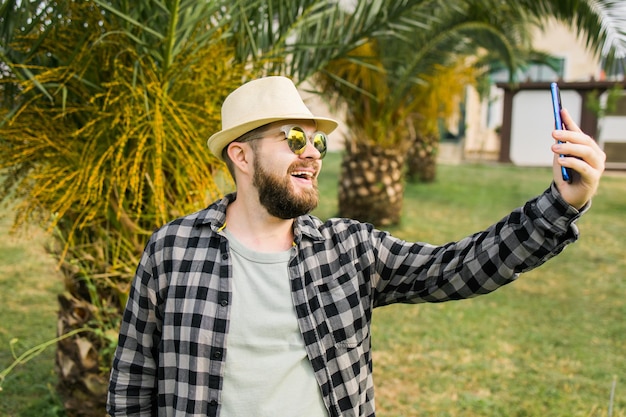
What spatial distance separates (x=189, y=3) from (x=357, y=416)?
186 cm

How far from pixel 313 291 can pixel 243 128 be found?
53 cm

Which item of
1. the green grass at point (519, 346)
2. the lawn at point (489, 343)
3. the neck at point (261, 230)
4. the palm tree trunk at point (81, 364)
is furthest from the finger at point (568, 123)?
the green grass at point (519, 346)

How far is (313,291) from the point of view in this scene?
1.85m

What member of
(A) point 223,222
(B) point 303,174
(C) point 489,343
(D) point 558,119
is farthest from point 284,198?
(C) point 489,343

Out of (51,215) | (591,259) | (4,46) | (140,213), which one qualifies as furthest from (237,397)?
(591,259)

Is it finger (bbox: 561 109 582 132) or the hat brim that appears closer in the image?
finger (bbox: 561 109 582 132)

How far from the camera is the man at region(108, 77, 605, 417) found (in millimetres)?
1787

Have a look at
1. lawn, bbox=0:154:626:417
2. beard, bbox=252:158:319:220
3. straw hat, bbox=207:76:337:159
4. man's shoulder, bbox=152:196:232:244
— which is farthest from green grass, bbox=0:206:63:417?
beard, bbox=252:158:319:220

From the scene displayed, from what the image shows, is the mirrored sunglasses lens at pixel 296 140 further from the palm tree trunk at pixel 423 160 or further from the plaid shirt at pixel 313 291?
the palm tree trunk at pixel 423 160

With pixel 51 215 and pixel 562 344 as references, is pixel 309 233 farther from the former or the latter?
pixel 562 344

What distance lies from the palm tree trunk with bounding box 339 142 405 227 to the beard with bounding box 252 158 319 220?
7831mm

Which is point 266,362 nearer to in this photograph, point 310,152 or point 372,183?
point 310,152

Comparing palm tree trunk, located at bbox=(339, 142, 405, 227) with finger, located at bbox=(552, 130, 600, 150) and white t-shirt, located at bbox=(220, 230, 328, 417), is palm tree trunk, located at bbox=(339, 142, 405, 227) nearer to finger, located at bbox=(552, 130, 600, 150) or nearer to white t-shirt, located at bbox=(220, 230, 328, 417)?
white t-shirt, located at bbox=(220, 230, 328, 417)

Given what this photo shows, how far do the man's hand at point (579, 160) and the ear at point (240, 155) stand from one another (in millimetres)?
896
